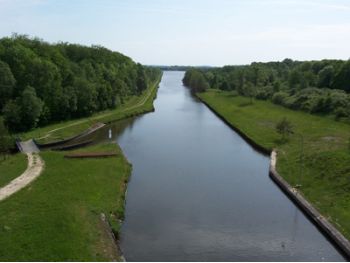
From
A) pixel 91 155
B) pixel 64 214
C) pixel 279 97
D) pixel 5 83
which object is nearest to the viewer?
pixel 64 214

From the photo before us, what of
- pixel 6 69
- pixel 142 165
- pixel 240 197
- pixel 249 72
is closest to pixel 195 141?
pixel 142 165

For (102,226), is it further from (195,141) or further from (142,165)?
(195,141)

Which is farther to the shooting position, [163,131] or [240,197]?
[163,131]

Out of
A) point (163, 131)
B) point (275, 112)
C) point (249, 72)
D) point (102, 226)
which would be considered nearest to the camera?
point (102, 226)

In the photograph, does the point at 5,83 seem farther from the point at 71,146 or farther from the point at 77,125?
the point at 71,146

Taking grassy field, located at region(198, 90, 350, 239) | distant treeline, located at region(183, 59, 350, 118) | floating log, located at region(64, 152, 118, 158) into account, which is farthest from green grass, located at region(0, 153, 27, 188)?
distant treeline, located at region(183, 59, 350, 118)

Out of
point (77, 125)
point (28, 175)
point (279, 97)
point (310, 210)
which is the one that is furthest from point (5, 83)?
point (279, 97)

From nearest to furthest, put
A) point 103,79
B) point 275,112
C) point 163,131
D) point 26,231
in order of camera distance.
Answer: point 26,231
point 163,131
point 275,112
point 103,79
